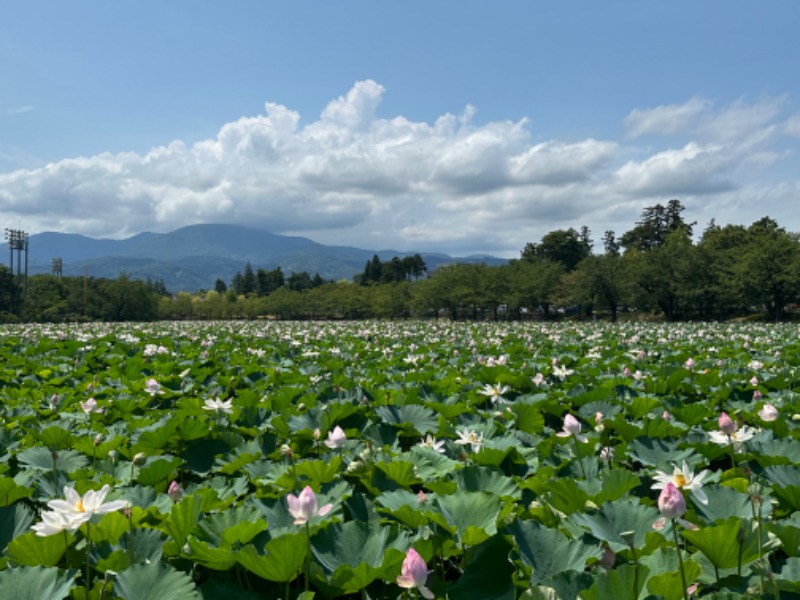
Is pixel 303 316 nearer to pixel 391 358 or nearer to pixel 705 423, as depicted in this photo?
pixel 391 358

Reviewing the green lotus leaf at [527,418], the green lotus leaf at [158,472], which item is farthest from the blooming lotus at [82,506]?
the green lotus leaf at [527,418]

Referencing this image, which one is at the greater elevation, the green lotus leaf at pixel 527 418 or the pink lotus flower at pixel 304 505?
the pink lotus flower at pixel 304 505

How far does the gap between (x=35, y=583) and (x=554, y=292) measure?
64.7 metres

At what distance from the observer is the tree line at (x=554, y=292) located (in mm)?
49719

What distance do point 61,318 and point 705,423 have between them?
71.5 m

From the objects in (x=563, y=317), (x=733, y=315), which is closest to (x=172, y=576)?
(x=733, y=315)

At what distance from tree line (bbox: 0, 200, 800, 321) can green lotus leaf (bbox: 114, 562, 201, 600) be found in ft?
174

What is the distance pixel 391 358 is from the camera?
9.00 m

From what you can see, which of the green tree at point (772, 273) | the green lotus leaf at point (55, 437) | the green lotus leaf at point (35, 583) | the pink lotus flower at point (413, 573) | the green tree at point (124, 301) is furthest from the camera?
the green tree at point (124, 301)

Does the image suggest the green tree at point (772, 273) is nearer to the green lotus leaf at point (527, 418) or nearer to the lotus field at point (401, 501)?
the lotus field at point (401, 501)

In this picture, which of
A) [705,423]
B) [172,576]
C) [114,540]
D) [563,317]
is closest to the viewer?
[172,576]

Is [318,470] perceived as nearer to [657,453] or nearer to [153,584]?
[153,584]

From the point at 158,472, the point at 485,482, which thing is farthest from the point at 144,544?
the point at 485,482

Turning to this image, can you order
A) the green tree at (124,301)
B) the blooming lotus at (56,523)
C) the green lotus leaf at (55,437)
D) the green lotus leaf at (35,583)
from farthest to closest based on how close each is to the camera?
1. the green tree at (124,301)
2. the green lotus leaf at (55,437)
3. the blooming lotus at (56,523)
4. the green lotus leaf at (35,583)
